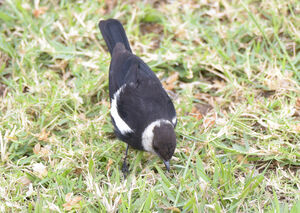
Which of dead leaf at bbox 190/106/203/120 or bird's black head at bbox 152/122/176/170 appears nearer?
bird's black head at bbox 152/122/176/170

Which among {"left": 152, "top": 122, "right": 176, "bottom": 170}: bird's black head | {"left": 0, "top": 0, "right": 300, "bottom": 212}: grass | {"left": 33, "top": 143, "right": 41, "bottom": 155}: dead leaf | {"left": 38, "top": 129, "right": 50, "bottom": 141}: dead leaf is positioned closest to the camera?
{"left": 0, "top": 0, "right": 300, "bottom": 212}: grass

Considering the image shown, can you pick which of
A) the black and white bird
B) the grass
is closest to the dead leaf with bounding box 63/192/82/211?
the grass

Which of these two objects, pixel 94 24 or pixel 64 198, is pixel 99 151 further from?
pixel 94 24

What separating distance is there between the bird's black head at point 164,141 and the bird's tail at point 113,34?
137 centimetres

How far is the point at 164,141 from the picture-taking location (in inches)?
152

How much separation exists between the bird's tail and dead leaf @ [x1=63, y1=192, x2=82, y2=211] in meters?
1.91

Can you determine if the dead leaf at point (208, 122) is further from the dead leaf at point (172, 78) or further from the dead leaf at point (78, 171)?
the dead leaf at point (78, 171)

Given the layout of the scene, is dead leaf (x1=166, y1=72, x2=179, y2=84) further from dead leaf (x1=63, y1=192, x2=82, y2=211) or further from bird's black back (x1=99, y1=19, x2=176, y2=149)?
dead leaf (x1=63, y1=192, x2=82, y2=211)

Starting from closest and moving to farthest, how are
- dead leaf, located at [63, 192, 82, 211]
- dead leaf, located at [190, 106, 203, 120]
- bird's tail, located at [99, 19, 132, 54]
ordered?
dead leaf, located at [63, 192, 82, 211] → dead leaf, located at [190, 106, 203, 120] → bird's tail, located at [99, 19, 132, 54]

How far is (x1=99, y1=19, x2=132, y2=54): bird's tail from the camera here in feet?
16.1

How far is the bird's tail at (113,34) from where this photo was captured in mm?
4914

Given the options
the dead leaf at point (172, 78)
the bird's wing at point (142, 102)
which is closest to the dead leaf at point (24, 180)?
the bird's wing at point (142, 102)

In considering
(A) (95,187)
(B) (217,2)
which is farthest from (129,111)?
(B) (217,2)

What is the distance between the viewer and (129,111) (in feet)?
13.6
